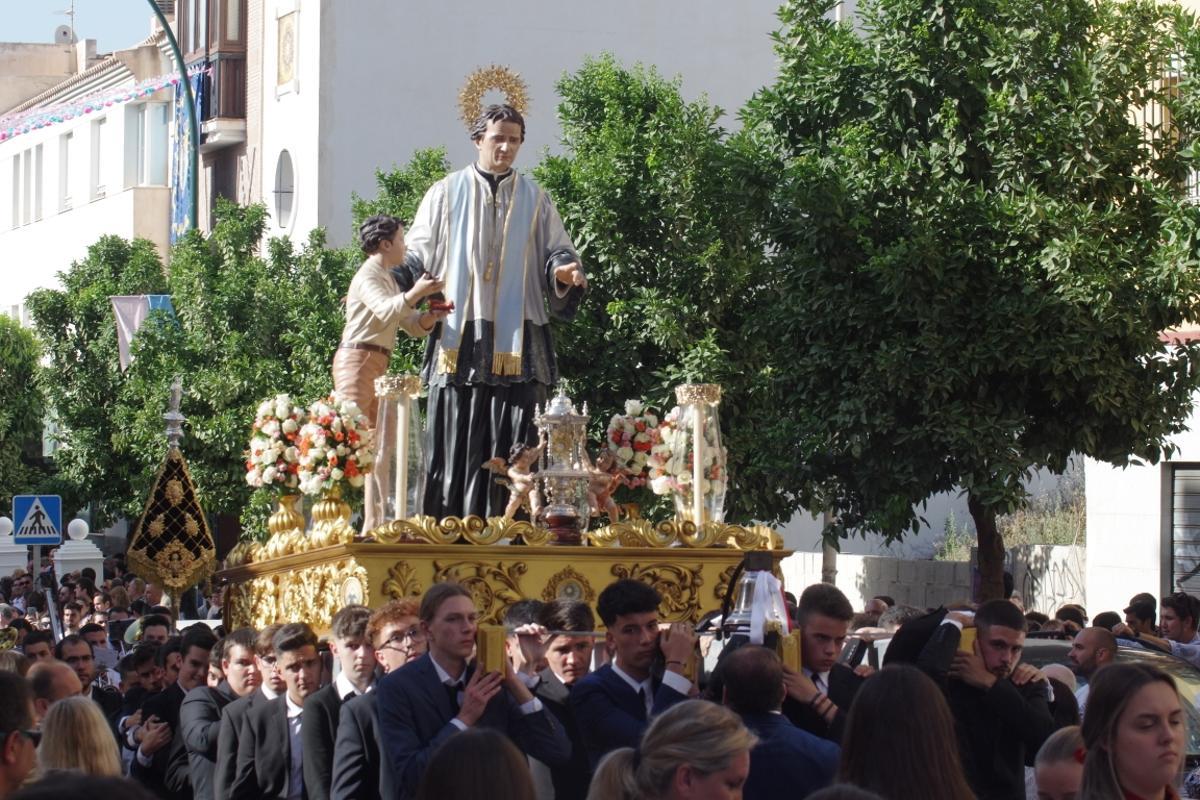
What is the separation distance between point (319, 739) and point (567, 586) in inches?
125

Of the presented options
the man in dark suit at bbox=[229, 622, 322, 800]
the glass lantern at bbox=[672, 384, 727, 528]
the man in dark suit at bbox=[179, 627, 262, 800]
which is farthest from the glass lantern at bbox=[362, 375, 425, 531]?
the man in dark suit at bbox=[229, 622, 322, 800]

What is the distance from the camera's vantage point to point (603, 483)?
474 inches

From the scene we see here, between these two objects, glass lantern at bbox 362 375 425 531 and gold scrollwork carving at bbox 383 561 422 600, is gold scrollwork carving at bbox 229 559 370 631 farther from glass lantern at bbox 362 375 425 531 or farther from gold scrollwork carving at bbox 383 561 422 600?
glass lantern at bbox 362 375 425 531

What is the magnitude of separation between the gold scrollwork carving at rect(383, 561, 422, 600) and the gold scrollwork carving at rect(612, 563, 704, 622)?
3.47 ft

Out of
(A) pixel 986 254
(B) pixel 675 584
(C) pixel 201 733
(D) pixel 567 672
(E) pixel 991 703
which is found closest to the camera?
(E) pixel 991 703

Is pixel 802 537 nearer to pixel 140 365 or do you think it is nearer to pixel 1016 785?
pixel 140 365

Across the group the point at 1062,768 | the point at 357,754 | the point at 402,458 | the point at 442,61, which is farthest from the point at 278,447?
the point at 442,61

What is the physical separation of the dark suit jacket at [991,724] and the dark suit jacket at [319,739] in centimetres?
224

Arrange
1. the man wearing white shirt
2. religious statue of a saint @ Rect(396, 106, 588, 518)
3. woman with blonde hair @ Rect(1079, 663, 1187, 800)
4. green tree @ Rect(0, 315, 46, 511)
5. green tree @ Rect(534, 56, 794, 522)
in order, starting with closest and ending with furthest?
woman with blonde hair @ Rect(1079, 663, 1187, 800)
religious statue of a saint @ Rect(396, 106, 588, 518)
the man wearing white shirt
green tree @ Rect(534, 56, 794, 522)
green tree @ Rect(0, 315, 46, 511)

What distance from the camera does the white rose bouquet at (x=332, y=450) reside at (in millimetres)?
12047

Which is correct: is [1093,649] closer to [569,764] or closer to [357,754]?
[569,764]

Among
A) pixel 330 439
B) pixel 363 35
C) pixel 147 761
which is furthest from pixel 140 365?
pixel 147 761

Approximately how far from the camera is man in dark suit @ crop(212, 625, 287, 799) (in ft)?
28.9

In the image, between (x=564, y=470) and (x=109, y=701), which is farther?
(x=564, y=470)
